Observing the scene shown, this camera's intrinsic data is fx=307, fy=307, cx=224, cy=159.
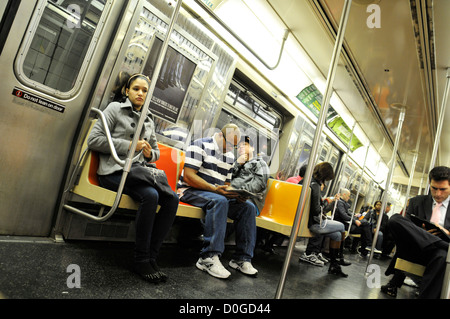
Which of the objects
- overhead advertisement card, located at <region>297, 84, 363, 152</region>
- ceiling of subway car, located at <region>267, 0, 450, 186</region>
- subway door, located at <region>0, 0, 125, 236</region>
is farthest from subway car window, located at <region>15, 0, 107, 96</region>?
overhead advertisement card, located at <region>297, 84, 363, 152</region>

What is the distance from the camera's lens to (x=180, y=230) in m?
3.72

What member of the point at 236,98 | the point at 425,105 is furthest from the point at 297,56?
the point at 425,105

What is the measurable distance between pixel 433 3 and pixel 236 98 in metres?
2.74

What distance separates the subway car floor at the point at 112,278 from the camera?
169 centimetres

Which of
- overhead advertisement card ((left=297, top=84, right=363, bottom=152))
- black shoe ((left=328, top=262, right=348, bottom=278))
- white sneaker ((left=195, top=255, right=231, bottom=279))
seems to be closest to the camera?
white sneaker ((left=195, top=255, right=231, bottom=279))

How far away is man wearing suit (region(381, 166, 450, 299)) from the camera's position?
2.49 metres

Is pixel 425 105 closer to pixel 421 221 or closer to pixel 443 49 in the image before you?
pixel 443 49

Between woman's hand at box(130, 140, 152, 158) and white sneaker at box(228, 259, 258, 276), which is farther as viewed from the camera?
white sneaker at box(228, 259, 258, 276)

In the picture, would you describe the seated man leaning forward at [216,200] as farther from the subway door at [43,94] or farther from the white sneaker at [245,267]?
the subway door at [43,94]

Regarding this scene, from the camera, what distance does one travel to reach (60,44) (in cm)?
250

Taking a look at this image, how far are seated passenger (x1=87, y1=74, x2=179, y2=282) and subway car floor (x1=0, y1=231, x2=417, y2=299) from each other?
7.4 inches

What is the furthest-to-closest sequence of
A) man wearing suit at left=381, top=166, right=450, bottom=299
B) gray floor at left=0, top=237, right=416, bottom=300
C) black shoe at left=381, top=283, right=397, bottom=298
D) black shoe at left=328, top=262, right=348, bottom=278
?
1. black shoe at left=328, top=262, right=348, bottom=278
2. black shoe at left=381, top=283, right=397, bottom=298
3. man wearing suit at left=381, top=166, right=450, bottom=299
4. gray floor at left=0, top=237, right=416, bottom=300

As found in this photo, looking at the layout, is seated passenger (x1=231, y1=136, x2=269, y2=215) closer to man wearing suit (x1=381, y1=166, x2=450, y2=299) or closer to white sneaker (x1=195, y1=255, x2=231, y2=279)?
white sneaker (x1=195, y1=255, x2=231, y2=279)

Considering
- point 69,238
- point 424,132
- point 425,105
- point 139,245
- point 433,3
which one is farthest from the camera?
point 424,132
